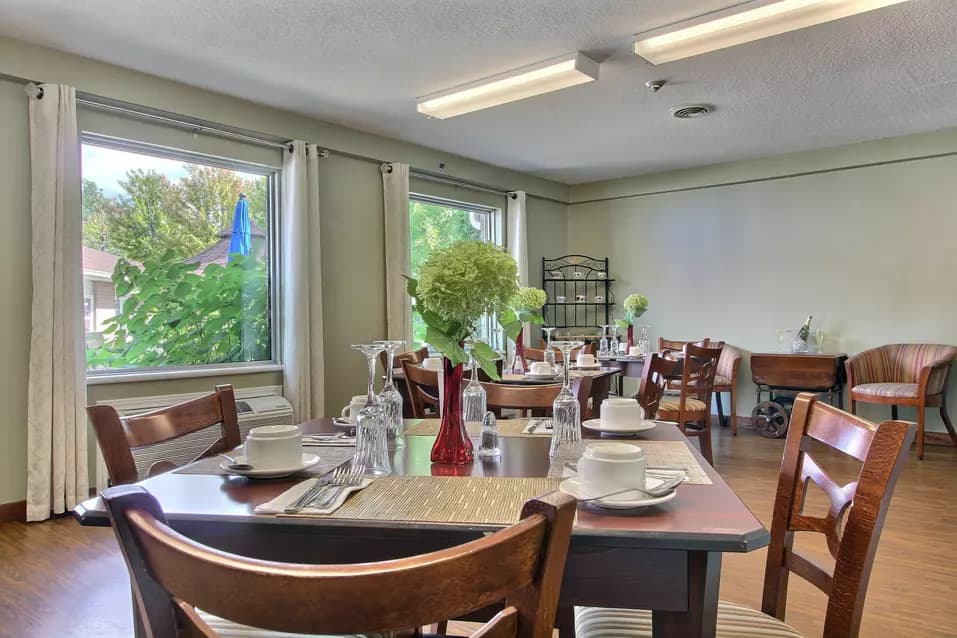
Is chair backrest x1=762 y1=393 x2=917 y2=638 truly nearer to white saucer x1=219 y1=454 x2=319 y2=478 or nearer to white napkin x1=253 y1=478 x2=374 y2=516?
white napkin x1=253 y1=478 x2=374 y2=516

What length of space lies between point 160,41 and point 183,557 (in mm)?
3514

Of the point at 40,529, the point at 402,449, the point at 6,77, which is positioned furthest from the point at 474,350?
the point at 6,77

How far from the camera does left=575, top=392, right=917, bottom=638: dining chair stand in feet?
3.26

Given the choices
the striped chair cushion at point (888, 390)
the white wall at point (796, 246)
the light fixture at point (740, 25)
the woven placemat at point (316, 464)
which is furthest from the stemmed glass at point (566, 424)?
the white wall at point (796, 246)

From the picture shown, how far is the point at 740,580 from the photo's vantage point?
97.0 inches

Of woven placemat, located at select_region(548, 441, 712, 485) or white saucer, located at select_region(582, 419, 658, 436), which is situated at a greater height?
white saucer, located at select_region(582, 419, 658, 436)

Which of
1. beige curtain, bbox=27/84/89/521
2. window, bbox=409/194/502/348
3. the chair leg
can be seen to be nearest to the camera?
beige curtain, bbox=27/84/89/521

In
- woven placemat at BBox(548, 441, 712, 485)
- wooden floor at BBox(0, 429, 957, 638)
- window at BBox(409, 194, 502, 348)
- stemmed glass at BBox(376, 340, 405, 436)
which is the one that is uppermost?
window at BBox(409, 194, 502, 348)

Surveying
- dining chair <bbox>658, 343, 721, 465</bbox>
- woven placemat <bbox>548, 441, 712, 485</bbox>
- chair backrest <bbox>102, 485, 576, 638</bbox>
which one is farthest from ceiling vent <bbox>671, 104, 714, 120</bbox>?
chair backrest <bbox>102, 485, 576, 638</bbox>

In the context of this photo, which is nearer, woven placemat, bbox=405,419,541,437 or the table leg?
the table leg

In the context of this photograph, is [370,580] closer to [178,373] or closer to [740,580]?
[740,580]

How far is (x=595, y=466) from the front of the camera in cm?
104

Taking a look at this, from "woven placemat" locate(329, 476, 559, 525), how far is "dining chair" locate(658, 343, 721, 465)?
112 inches

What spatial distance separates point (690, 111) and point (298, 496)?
4.30m
